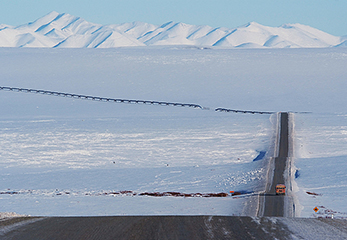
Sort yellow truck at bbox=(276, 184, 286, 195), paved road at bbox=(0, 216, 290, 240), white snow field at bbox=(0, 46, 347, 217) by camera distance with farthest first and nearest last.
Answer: white snow field at bbox=(0, 46, 347, 217) < yellow truck at bbox=(276, 184, 286, 195) < paved road at bbox=(0, 216, 290, 240)

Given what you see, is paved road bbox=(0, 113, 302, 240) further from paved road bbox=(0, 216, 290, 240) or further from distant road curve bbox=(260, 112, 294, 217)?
distant road curve bbox=(260, 112, 294, 217)

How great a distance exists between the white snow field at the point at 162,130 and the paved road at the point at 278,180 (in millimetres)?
1176

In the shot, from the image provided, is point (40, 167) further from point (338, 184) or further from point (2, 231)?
point (338, 184)

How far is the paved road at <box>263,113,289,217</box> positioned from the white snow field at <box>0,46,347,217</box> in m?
1.18

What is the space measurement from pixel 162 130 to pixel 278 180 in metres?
24.5

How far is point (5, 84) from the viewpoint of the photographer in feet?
305

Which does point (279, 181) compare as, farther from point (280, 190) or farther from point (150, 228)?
point (150, 228)

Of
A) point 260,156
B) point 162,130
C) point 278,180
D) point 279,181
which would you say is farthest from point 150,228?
point 162,130

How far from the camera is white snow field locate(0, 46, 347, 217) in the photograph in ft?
113

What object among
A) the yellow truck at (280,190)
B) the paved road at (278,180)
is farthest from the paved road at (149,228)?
the yellow truck at (280,190)

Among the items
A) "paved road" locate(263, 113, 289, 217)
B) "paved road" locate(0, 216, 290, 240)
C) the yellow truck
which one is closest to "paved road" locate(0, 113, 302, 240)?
"paved road" locate(0, 216, 290, 240)

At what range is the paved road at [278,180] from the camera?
29.5 meters

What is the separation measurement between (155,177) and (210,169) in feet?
17.0

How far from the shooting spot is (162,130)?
6050 centimetres
